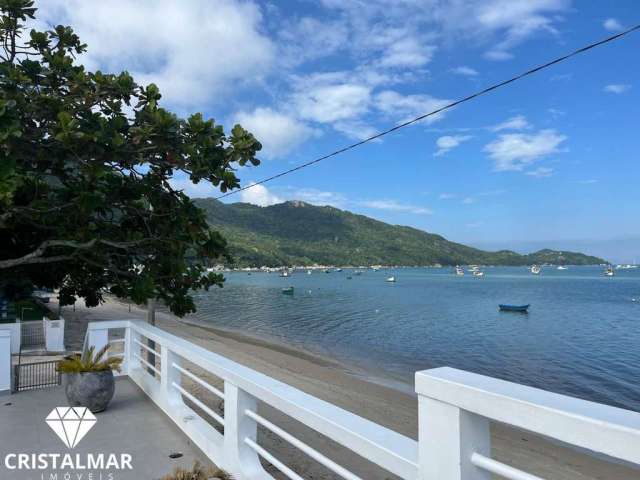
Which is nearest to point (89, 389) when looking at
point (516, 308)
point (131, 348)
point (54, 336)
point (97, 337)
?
point (97, 337)

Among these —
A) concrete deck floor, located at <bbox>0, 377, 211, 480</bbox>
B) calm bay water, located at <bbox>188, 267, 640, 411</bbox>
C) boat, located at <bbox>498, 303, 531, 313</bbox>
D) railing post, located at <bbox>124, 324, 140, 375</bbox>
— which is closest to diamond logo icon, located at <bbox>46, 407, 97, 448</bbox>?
concrete deck floor, located at <bbox>0, 377, 211, 480</bbox>

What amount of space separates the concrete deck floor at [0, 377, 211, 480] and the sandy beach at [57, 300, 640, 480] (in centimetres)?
330

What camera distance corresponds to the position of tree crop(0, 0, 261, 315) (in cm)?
615

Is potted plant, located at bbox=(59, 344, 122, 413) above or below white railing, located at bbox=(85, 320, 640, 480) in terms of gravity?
below

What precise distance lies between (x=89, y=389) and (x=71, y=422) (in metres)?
0.41

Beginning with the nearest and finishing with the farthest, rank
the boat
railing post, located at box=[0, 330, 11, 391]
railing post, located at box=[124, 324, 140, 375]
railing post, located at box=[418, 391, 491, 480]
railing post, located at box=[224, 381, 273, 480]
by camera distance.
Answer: railing post, located at box=[418, 391, 491, 480], railing post, located at box=[224, 381, 273, 480], railing post, located at box=[0, 330, 11, 391], railing post, located at box=[124, 324, 140, 375], the boat

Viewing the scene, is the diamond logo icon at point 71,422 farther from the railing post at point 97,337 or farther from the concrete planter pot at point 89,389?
the railing post at point 97,337

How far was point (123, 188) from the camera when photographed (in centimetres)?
771

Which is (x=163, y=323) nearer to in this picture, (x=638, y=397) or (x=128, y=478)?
(x=638, y=397)

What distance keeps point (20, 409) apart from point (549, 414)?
22.6ft

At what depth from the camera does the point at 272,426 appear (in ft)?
10.5

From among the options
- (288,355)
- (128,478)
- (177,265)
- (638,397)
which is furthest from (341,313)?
(128,478)

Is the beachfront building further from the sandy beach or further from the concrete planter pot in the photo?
the sandy beach

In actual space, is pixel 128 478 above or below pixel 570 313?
above
